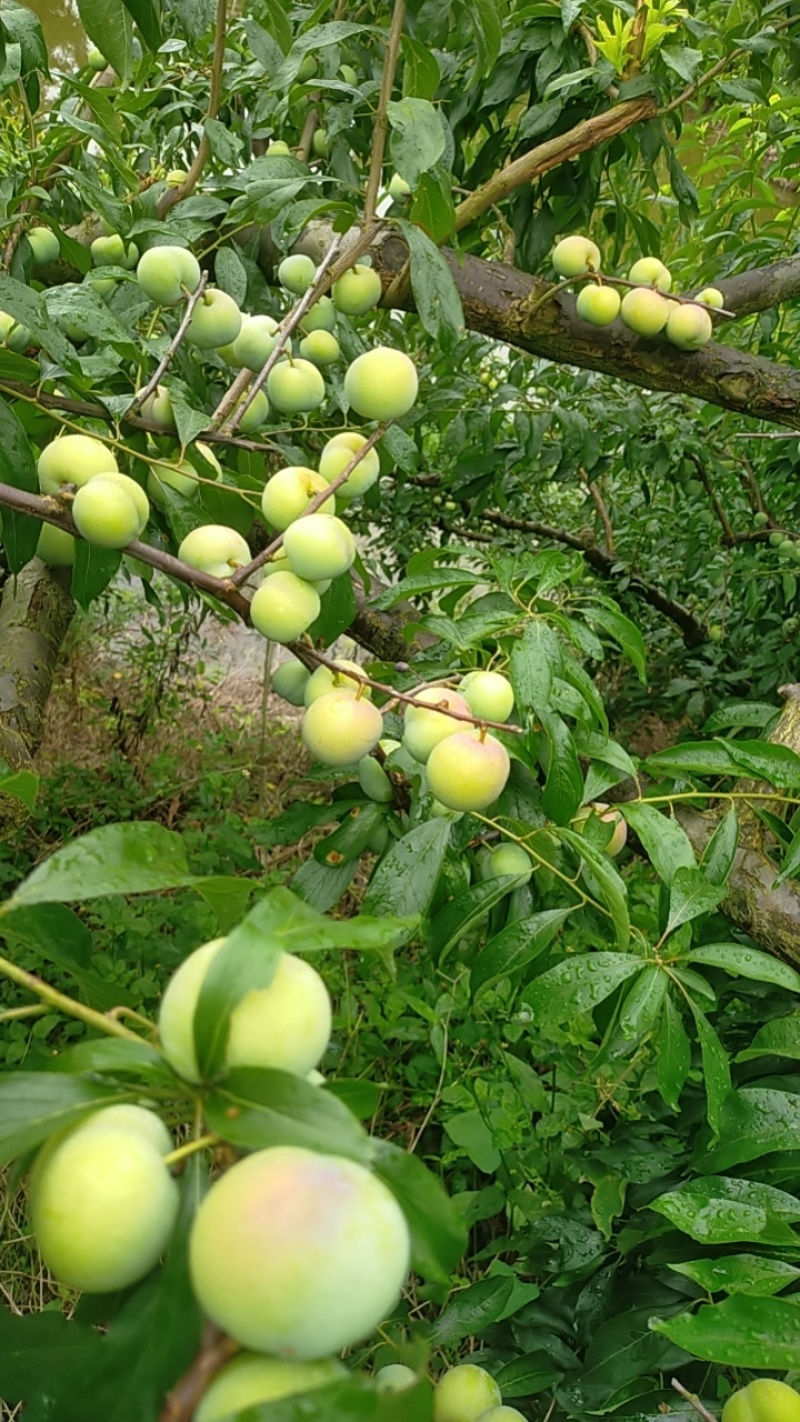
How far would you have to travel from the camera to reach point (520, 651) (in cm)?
82

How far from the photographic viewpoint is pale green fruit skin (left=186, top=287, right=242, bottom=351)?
97cm

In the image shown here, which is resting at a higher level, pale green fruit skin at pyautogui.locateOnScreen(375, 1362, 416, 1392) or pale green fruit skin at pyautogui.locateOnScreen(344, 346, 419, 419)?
pale green fruit skin at pyautogui.locateOnScreen(344, 346, 419, 419)

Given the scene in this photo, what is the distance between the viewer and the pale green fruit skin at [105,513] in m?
0.67

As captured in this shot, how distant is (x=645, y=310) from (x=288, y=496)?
2.97 ft

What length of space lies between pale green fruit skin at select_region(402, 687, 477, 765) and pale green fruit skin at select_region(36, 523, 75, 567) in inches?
18.7

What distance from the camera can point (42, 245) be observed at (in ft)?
4.42

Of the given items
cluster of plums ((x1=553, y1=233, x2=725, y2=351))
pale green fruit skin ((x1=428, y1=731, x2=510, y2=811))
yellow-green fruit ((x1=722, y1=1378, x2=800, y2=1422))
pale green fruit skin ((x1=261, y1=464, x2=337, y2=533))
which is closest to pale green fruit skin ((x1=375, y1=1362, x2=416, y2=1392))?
yellow-green fruit ((x1=722, y1=1378, x2=800, y2=1422))

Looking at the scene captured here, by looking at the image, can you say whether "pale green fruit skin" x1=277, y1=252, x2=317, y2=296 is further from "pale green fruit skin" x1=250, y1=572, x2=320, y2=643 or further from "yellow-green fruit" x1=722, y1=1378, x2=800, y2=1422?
"yellow-green fruit" x1=722, y1=1378, x2=800, y2=1422

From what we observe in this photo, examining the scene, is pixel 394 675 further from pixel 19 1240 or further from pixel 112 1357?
pixel 19 1240

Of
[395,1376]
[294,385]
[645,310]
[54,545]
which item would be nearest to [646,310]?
[645,310]

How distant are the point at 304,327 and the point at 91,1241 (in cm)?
110

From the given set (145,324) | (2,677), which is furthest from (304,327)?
(2,677)

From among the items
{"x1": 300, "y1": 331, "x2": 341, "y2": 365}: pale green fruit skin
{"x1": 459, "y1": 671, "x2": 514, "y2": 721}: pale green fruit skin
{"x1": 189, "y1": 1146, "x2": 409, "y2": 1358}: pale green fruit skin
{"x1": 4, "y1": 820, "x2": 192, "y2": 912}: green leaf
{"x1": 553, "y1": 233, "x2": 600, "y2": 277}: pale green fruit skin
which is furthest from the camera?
{"x1": 553, "y1": 233, "x2": 600, "y2": 277}: pale green fruit skin

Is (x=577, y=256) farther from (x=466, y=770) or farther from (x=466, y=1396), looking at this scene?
(x=466, y=1396)
